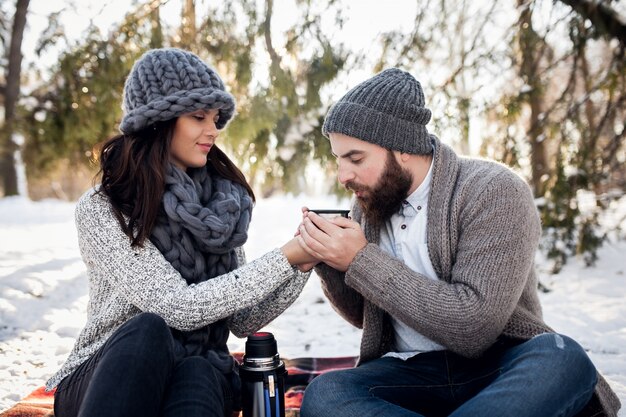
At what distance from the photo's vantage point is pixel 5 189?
35.2ft

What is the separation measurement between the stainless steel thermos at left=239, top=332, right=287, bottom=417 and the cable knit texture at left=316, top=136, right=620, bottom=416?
0.37 m

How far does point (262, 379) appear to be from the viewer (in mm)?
1828

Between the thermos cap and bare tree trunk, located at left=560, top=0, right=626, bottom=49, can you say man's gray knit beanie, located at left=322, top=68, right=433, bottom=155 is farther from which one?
bare tree trunk, located at left=560, top=0, right=626, bottom=49

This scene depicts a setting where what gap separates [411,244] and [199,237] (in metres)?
0.76

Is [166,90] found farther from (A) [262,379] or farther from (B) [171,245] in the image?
(A) [262,379]

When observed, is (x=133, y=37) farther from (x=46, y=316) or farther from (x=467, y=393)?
(x=467, y=393)

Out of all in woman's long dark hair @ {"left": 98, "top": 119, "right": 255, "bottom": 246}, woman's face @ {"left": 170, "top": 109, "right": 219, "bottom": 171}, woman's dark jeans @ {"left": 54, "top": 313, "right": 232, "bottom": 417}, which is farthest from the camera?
Answer: woman's face @ {"left": 170, "top": 109, "right": 219, "bottom": 171}

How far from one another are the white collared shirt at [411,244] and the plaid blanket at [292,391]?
520 millimetres

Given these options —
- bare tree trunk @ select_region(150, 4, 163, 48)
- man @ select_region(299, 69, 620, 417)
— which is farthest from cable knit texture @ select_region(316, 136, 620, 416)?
bare tree trunk @ select_region(150, 4, 163, 48)

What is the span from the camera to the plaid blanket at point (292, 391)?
7.38 feet

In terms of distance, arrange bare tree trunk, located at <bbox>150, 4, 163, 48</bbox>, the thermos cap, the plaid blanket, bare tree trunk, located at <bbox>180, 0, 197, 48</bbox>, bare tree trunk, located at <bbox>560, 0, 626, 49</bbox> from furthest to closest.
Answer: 1. bare tree trunk, located at <bbox>180, 0, 197, 48</bbox>
2. bare tree trunk, located at <bbox>150, 4, 163, 48</bbox>
3. bare tree trunk, located at <bbox>560, 0, 626, 49</bbox>
4. the plaid blanket
5. the thermos cap

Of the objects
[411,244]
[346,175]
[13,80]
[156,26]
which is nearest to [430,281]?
[411,244]

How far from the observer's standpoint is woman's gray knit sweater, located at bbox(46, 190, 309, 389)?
74.4 inches

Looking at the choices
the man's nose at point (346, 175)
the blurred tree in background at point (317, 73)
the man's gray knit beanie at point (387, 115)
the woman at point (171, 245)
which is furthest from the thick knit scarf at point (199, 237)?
the blurred tree in background at point (317, 73)
